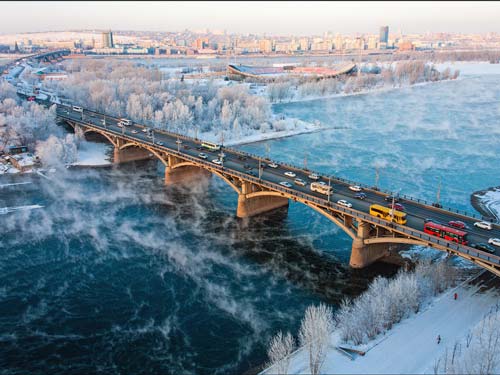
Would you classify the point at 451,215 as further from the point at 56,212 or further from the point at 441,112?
the point at 441,112

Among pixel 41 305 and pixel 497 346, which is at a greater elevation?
pixel 497 346

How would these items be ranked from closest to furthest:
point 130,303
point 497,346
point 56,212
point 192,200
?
point 497,346 < point 130,303 < point 56,212 < point 192,200

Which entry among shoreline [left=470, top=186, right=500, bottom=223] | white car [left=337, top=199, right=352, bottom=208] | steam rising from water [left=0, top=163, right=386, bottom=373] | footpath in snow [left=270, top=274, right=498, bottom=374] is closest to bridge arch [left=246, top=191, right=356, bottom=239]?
white car [left=337, top=199, right=352, bottom=208]

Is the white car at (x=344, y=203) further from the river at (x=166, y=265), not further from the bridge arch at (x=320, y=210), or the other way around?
the river at (x=166, y=265)

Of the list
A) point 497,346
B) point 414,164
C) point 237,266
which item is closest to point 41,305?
point 237,266

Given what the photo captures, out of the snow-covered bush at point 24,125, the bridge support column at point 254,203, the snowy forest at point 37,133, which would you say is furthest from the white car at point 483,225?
the snow-covered bush at point 24,125
